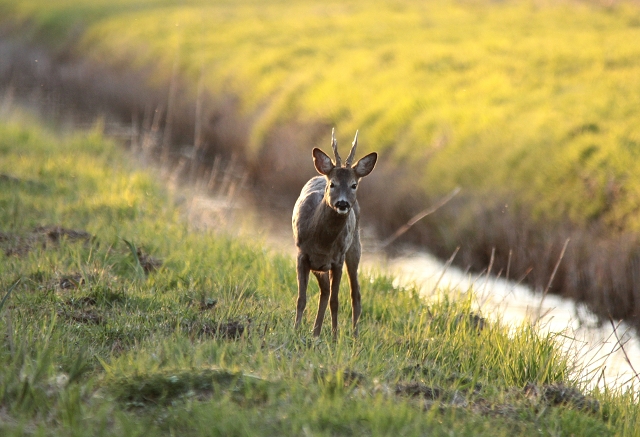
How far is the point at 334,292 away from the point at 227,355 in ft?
5.31

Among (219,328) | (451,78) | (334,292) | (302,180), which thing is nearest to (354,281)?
(334,292)

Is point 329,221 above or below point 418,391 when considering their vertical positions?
above

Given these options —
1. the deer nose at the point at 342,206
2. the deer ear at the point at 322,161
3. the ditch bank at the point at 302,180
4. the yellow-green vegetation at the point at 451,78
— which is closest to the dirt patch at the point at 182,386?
the deer nose at the point at 342,206

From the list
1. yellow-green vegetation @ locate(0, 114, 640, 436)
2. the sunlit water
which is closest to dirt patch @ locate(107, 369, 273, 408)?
yellow-green vegetation @ locate(0, 114, 640, 436)

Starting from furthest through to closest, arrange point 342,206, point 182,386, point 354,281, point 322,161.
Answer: point 354,281 < point 322,161 < point 342,206 < point 182,386

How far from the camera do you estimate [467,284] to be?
12.3m

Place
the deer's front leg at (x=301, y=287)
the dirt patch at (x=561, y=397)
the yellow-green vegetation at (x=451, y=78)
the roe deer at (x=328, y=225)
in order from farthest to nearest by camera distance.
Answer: the yellow-green vegetation at (x=451, y=78) → the deer's front leg at (x=301, y=287) → the roe deer at (x=328, y=225) → the dirt patch at (x=561, y=397)

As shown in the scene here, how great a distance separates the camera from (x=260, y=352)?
5.80m

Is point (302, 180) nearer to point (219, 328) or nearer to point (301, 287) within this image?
point (301, 287)

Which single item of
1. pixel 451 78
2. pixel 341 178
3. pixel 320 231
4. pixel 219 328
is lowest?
pixel 219 328

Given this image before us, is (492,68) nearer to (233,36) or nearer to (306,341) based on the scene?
(233,36)

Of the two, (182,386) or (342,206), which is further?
(342,206)

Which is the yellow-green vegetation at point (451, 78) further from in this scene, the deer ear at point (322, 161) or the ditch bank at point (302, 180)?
the deer ear at point (322, 161)

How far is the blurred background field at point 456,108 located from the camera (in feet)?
41.8
